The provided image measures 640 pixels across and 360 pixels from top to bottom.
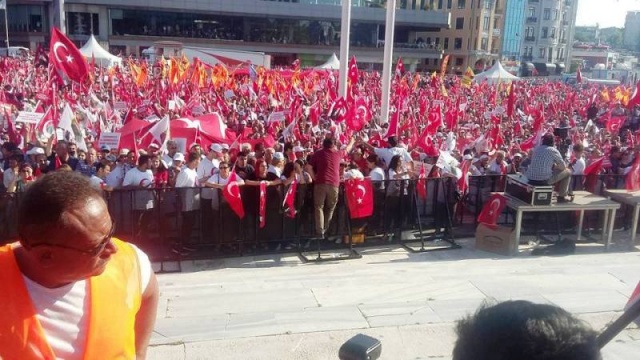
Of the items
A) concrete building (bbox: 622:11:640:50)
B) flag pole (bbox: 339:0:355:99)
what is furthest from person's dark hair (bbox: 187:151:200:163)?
concrete building (bbox: 622:11:640:50)

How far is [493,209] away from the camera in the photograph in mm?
8781

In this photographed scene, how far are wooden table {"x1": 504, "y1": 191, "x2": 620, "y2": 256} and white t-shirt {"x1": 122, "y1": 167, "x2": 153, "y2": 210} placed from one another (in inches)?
195

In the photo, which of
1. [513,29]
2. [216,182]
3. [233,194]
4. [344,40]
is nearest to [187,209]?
[216,182]

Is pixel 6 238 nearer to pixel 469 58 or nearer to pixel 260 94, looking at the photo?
pixel 260 94

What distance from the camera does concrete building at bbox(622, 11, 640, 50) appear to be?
131 metres

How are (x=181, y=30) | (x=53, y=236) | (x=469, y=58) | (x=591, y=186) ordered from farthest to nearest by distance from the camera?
(x=469, y=58) < (x=181, y=30) < (x=591, y=186) < (x=53, y=236)

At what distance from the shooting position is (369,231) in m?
8.85

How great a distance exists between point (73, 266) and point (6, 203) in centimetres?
611

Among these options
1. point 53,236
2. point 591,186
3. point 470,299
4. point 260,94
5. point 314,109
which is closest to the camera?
point 53,236

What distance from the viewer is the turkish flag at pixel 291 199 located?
26.5 feet

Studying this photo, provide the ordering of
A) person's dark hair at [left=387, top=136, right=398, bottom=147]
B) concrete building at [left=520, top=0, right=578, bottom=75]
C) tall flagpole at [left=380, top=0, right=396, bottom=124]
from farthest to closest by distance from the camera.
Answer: concrete building at [left=520, top=0, right=578, bottom=75]
tall flagpole at [left=380, top=0, right=396, bottom=124]
person's dark hair at [left=387, top=136, right=398, bottom=147]

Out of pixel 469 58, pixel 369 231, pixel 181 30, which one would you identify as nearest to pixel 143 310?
pixel 369 231

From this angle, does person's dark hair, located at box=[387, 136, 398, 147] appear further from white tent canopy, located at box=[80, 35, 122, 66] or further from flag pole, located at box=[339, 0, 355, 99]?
white tent canopy, located at box=[80, 35, 122, 66]

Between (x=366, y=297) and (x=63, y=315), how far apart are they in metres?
4.87
